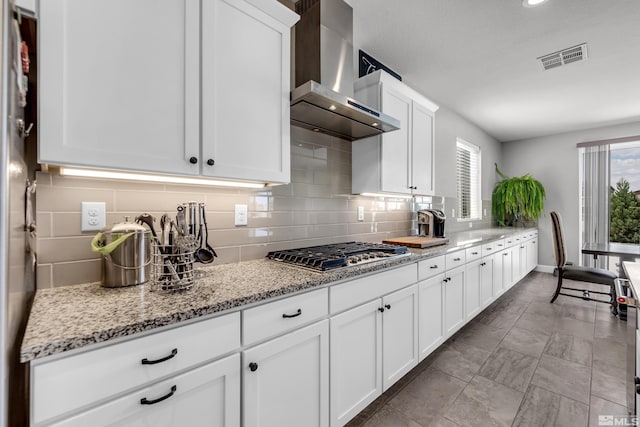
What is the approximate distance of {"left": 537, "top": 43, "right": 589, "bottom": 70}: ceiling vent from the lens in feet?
8.17

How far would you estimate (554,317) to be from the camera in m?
3.14

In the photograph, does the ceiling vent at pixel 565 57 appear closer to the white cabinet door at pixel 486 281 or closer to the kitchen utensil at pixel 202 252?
the white cabinet door at pixel 486 281

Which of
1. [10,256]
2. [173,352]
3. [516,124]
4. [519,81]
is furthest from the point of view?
[516,124]

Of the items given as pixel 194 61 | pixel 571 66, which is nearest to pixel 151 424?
pixel 194 61

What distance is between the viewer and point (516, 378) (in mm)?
2021

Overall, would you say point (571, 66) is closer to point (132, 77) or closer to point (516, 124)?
point (516, 124)

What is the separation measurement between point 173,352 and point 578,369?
9.27 feet

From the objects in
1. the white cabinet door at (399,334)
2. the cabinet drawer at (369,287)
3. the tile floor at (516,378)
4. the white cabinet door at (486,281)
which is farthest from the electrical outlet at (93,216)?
the white cabinet door at (486,281)

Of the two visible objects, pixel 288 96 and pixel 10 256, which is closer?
pixel 10 256

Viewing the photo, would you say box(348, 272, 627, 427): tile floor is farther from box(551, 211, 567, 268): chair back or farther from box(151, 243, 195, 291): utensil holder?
box(151, 243, 195, 291): utensil holder

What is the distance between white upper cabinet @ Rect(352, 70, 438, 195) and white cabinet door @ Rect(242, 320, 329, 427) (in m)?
1.34

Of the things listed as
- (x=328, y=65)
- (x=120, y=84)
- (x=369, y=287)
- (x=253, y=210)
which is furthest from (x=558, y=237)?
(x=120, y=84)

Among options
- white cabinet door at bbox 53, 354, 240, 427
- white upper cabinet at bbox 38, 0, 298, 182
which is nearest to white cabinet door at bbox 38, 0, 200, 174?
white upper cabinet at bbox 38, 0, 298, 182
